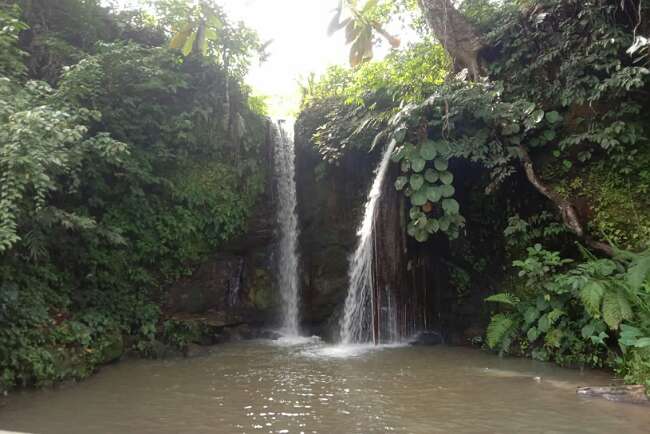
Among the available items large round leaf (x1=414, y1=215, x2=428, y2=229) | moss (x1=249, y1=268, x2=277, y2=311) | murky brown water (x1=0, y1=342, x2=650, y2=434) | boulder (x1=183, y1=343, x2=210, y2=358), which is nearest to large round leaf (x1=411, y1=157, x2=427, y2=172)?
large round leaf (x1=414, y1=215, x2=428, y2=229)

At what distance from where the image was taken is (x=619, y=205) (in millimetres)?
7156

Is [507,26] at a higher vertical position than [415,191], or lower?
higher

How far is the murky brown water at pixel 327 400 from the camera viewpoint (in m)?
4.34

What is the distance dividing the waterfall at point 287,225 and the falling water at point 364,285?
62.2 inches

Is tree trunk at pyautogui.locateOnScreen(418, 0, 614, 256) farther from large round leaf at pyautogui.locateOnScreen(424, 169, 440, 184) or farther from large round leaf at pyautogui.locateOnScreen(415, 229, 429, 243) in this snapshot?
large round leaf at pyautogui.locateOnScreen(415, 229, 429, 243)

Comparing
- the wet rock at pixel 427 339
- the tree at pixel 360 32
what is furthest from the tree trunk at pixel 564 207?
the tree at pixel 360 32

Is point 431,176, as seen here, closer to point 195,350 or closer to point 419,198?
point 419,198

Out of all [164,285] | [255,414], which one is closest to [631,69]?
[255,414]

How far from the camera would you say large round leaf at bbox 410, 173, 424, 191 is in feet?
27.5

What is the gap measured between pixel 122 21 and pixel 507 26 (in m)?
8.08

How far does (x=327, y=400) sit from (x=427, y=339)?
450 centimetres

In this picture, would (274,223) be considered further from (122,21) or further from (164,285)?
(122,21)

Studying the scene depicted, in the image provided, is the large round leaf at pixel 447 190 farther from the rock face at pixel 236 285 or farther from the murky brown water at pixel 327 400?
the rock face at pixel 236 285

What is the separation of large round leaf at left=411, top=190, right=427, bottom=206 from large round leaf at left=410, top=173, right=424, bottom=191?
98 mm
